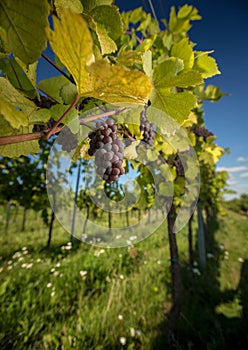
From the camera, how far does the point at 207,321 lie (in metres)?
2.91

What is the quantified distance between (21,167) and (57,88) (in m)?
5.08

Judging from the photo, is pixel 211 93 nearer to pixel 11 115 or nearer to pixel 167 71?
pixel 167 71

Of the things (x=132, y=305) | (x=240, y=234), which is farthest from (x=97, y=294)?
(x=240, y=234)

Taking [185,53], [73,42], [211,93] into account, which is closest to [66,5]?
[73,42]

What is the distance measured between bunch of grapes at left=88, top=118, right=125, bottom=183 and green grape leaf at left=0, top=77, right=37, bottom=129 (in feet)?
0.50

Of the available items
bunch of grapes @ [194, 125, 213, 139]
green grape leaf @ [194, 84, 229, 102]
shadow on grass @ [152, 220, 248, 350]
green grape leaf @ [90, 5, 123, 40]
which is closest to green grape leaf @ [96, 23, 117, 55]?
green grape leaf @ [90, 5, 123, 40]

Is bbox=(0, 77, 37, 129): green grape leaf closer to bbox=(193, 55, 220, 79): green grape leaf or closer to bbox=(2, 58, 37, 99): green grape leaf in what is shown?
bbox=(2, 58, 37, 99): green grape leaf

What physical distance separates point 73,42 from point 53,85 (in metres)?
0.24

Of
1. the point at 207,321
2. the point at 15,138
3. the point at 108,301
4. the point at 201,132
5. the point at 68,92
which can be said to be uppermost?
the point at 201,132

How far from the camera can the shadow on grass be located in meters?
2.45

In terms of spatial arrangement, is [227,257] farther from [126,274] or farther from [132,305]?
[132,305]

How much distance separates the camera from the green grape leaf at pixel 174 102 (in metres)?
0.45

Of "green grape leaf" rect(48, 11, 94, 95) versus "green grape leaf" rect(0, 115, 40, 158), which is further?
"green grape leaf" rect(0, 115, 40, 158)

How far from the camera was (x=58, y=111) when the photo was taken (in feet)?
1.35
